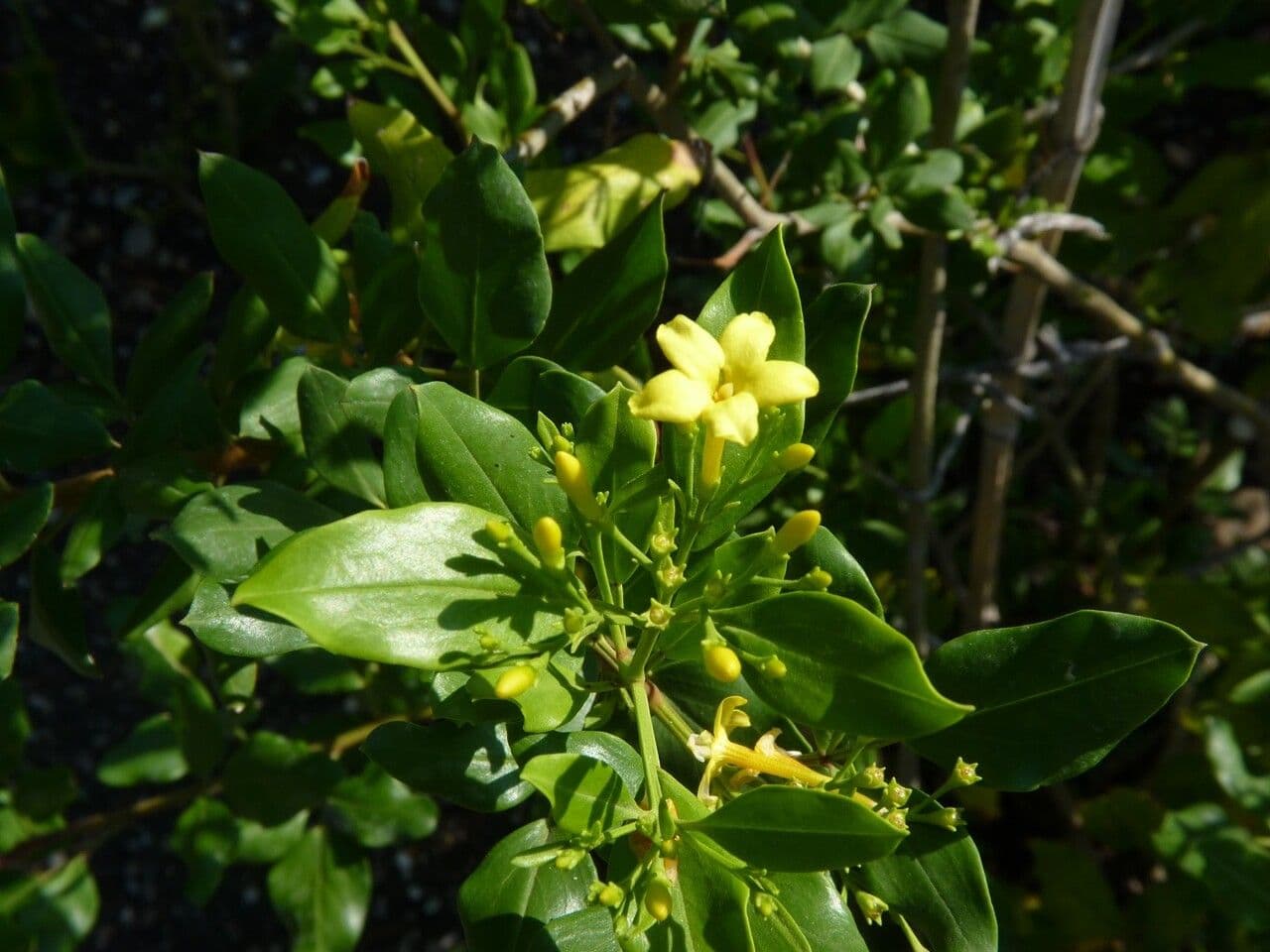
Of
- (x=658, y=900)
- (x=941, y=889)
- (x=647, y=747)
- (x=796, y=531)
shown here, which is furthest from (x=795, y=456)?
(x=941, y=889)

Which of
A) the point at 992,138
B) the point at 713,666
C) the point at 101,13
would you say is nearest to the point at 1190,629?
the point at 992,138

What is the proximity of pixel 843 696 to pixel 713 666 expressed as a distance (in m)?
0.12

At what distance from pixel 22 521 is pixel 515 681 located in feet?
2.48

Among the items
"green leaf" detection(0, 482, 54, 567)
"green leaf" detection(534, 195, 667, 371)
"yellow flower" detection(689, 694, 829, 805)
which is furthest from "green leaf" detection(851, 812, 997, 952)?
"green leaf" detection(0, 482, 54, 567)

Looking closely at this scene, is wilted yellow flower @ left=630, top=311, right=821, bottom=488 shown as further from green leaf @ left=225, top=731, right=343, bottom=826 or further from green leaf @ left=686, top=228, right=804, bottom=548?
green leaf @ left=225, top=731, right=343, bottom=826

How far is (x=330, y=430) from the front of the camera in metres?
1.28

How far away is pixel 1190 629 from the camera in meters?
2.53

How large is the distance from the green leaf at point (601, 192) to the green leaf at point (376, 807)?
3.59 feet

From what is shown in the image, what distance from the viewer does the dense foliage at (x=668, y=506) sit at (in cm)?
100

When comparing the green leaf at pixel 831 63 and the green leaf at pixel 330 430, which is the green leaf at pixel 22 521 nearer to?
the green leaf at pixel 330 430

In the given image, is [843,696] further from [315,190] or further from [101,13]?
[101,13]

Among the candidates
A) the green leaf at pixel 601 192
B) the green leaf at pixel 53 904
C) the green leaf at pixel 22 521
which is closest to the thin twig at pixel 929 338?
the green leaf at pixel 601 192

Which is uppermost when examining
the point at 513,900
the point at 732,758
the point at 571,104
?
the point at 571,104

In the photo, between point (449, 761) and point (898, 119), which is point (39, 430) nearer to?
point (449, 761)
